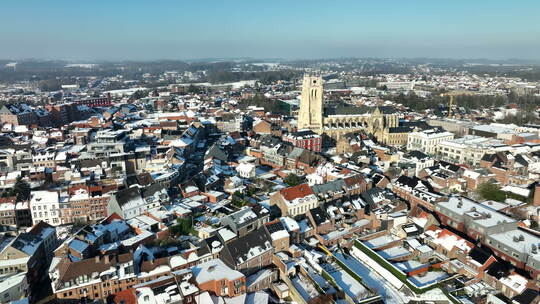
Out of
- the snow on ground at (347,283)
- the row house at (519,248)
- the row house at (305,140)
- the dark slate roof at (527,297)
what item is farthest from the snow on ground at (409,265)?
the row house at (305,140)

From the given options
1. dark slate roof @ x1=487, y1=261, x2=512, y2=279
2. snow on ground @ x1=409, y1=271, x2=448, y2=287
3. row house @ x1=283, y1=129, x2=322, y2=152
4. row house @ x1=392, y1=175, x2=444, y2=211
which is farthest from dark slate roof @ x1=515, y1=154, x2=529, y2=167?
snow on ground @ x1=409, y1=271, x2=448, y2=287

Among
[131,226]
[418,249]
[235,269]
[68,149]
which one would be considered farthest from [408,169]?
[68,149]

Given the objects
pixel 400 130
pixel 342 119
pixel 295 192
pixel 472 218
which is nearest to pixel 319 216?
pixel 295 192

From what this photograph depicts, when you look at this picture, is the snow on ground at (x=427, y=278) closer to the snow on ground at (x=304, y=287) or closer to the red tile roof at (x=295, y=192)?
the snow on ground at (x=304, y=287)

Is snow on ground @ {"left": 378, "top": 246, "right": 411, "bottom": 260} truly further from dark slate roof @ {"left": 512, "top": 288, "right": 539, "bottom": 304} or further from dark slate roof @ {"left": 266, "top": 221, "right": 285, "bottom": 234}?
dark slate roof @ {"left": 266, "top": 221, "right": 285, "bottom": 234}

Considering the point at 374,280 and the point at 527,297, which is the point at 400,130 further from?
the point at 527,297

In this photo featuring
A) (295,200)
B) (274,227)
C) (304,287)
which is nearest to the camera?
(304,287)

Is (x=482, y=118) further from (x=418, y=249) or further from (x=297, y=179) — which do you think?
(x=418, y=249)
